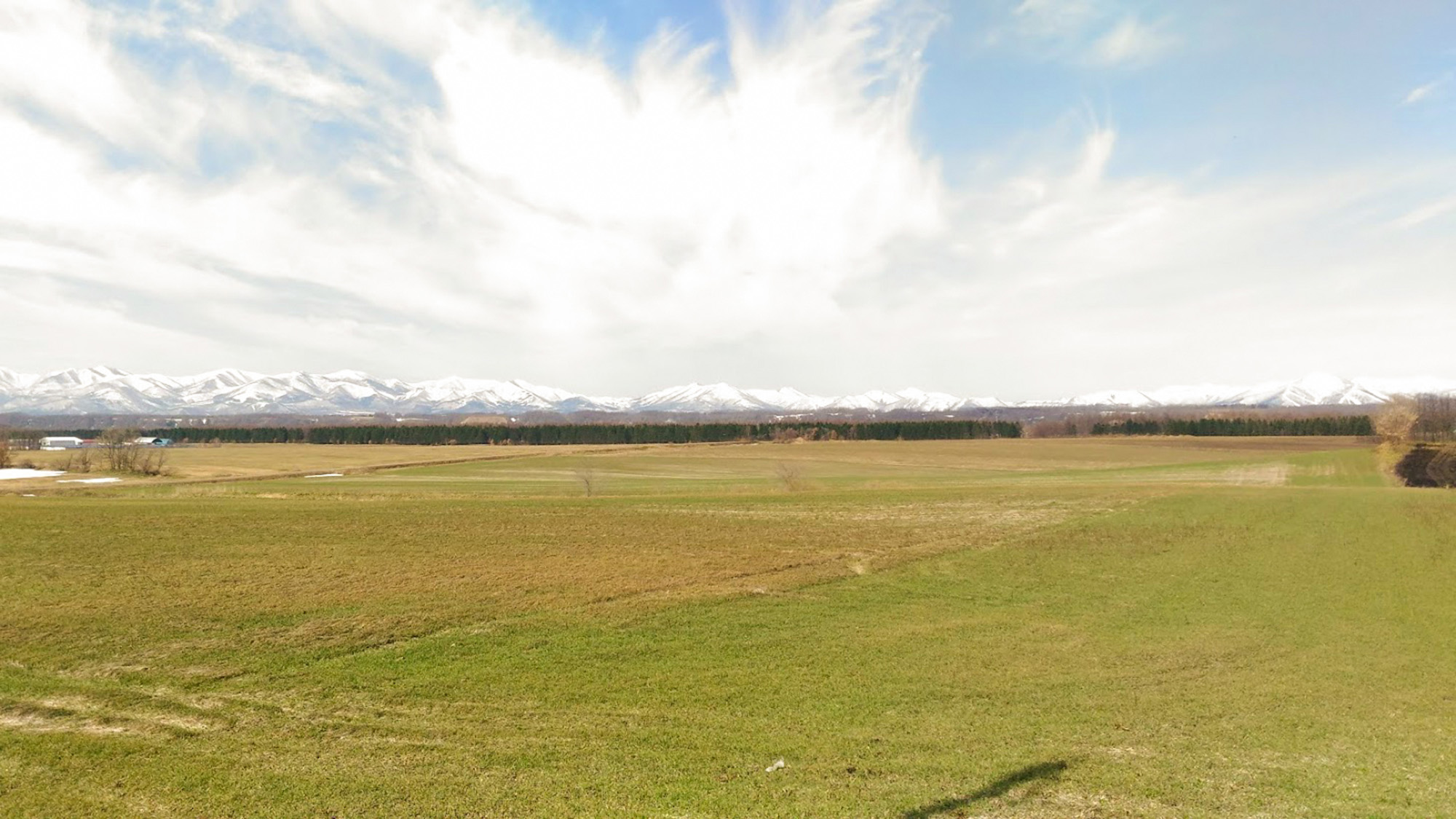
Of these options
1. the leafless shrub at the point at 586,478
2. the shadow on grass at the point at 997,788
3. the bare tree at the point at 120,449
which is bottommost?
the shadow on grass at the point at 997,788

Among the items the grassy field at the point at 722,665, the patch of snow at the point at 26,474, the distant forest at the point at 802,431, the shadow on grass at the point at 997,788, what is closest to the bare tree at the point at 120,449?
the patch of snow at the point at 26,474

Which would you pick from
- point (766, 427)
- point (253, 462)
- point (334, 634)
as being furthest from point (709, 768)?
point (766, 427)

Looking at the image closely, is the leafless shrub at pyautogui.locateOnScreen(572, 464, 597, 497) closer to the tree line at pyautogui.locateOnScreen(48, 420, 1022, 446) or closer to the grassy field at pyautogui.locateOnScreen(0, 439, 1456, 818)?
the grassy field at pyautogui.locateOnScreen(0, 439, 1456, 818)

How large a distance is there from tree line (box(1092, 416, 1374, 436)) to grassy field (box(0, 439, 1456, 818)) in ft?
447

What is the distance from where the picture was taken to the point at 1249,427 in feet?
503

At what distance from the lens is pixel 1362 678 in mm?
14453

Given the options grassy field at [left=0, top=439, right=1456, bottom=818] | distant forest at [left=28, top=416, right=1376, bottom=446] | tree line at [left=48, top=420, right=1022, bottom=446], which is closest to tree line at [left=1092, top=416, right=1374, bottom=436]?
distant forest at [left=28, top=416, right=1376, bottom=446]

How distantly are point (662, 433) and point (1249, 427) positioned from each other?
129 metres

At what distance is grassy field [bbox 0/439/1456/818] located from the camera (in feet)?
30.8

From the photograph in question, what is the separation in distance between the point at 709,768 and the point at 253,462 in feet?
354

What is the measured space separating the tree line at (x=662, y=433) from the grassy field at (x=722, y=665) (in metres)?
127

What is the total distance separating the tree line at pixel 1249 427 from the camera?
476 ft

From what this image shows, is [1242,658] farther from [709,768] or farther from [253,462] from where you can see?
[253,462]

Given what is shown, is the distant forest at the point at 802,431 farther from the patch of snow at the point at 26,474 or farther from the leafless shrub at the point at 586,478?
the patch of snow at the point at 26,474
